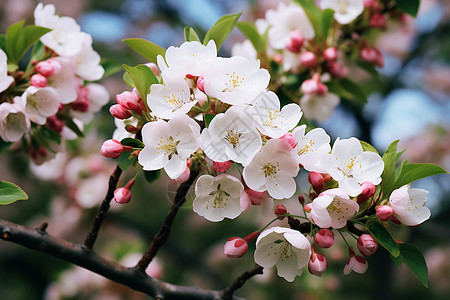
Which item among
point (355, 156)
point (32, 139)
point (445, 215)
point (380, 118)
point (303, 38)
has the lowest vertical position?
point (445, 215)

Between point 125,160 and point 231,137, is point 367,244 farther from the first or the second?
point 125,160

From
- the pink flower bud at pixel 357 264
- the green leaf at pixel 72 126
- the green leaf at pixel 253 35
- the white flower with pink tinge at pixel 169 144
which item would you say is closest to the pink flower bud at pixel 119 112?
the white flower with pink tinge at pixel 169 144

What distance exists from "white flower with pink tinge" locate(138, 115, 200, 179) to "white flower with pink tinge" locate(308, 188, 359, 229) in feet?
1.01

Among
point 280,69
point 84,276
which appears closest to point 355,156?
point 280,69

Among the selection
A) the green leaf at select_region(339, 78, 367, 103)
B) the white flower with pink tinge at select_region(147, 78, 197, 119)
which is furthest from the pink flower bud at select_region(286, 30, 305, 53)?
the white flower with pink tinge at select_region(147, 78, 197, 119)

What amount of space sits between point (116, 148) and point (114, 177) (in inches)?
4.9

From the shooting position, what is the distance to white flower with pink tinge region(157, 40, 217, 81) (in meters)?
1.14

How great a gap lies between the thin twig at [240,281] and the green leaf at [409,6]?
3.90 ft

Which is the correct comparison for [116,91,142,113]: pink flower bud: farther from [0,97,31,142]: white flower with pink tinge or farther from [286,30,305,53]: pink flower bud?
[286,30,305,53]: pink flower bud

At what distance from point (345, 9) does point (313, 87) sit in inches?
15.4

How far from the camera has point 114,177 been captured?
1.27 metres

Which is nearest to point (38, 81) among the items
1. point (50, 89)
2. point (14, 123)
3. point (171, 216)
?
point (50, 89)

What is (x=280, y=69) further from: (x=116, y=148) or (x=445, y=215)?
(x=445, y=215)

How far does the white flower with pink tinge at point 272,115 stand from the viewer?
1059mm
